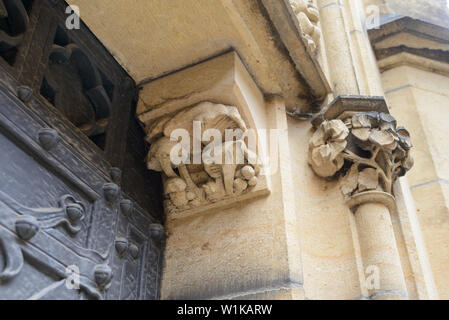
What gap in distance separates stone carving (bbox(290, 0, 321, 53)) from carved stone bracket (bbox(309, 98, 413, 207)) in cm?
48

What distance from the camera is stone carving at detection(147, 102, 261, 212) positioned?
8.14ft

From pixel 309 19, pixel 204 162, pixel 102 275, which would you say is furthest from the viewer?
pixel 309 19

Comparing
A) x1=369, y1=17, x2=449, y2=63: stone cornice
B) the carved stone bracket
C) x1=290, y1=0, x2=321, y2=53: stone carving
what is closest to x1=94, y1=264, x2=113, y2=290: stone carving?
the carved stone bracket

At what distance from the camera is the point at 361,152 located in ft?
9.04

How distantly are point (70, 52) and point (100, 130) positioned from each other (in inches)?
12.0

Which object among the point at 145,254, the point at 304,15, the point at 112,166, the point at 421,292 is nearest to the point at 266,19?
the point at 304,15

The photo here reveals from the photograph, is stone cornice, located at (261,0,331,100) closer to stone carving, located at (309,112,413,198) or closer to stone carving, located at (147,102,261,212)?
stone carving, located at (309,112,413,198)

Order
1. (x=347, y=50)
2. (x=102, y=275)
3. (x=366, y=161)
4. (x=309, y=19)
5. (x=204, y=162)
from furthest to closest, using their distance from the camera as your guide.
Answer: (x=347, y=50) → (x=309, y=19) → (x=366, y=161) → (x=204, y=162) → (x=102, y=275)

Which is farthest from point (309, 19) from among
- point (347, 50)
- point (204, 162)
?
point (204, 162)

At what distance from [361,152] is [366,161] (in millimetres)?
54

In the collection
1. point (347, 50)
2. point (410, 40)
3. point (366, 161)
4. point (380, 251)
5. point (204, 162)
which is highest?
point (410, 40)

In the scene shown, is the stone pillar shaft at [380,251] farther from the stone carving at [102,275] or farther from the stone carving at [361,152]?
the stone carving at [102,275]

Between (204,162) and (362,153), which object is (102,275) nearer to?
(204,162)
